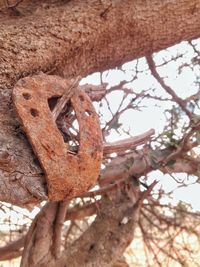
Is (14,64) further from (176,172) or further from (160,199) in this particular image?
(160,199)

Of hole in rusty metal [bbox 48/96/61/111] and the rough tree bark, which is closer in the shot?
the rough tree bark

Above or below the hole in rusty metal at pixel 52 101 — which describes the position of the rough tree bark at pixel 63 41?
above

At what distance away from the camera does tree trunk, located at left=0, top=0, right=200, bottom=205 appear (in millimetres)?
1069

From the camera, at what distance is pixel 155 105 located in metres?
2.54

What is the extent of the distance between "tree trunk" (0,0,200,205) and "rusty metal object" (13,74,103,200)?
0.10 ft

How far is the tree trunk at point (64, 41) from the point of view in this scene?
3.51 ft

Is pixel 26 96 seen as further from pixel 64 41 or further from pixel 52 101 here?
pixel 64 41

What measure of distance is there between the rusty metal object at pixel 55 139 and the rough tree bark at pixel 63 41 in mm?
31

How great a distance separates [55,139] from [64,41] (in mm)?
338

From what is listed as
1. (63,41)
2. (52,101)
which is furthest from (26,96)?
(63,41)

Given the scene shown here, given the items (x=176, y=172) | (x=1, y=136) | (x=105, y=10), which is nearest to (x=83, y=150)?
(x=1, y=136)

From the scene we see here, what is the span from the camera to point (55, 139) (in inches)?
43.7

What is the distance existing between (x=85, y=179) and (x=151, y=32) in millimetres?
543

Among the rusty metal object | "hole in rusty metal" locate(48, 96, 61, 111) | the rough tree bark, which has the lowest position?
the rusty metal object
